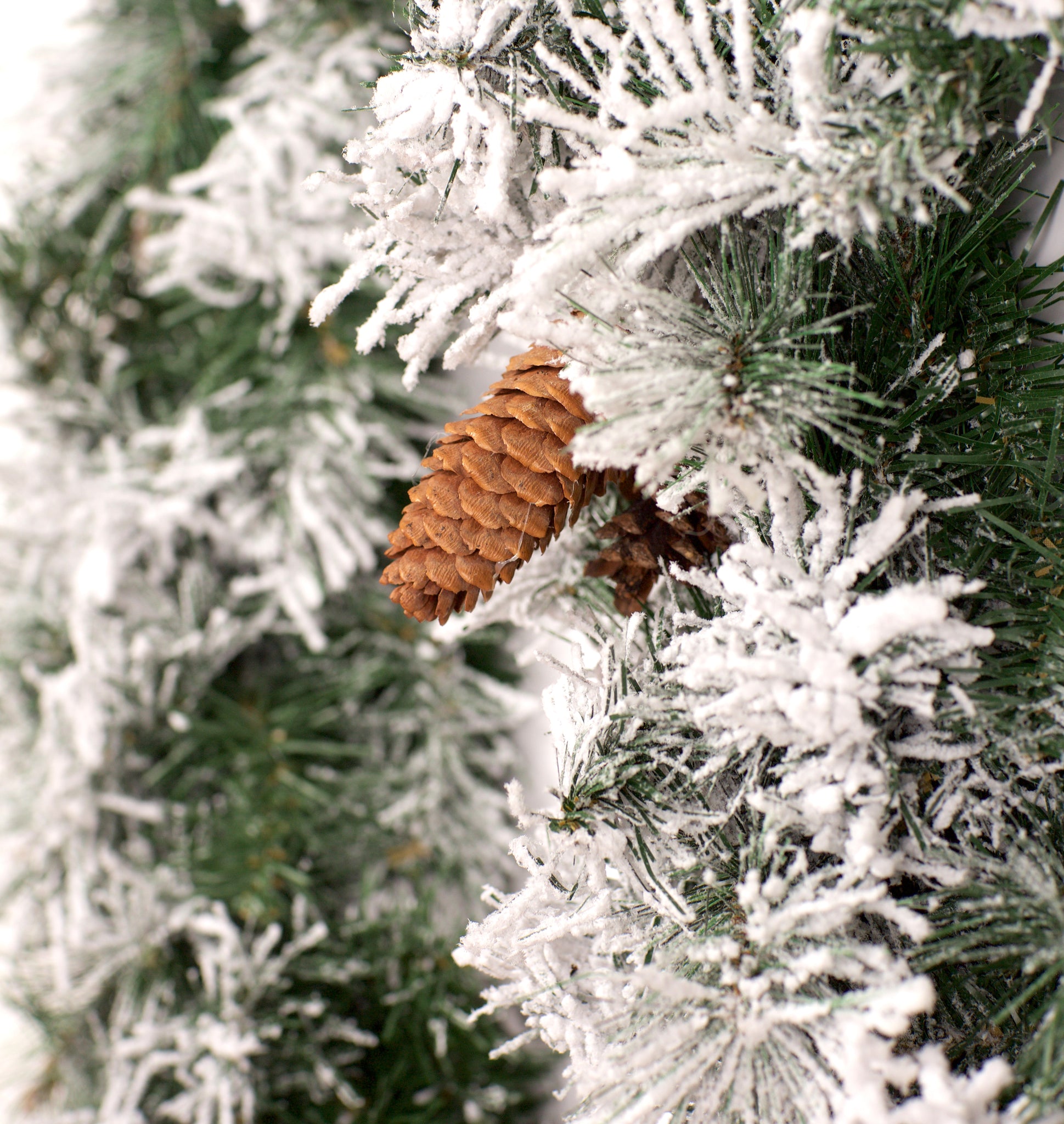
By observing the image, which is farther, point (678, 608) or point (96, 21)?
point (96, 21)

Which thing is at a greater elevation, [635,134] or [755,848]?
[635,134]

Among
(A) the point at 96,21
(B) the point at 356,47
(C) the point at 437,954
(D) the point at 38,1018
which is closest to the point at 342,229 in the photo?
(B) the point at 356,47

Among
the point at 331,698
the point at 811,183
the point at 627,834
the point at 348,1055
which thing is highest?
the point at 811,183

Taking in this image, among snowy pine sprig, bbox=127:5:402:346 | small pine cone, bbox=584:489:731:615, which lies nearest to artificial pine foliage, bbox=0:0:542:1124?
snowy pine sprig, bbox=127:5:402:346

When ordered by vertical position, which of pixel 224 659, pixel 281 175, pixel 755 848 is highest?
pixel 281 175

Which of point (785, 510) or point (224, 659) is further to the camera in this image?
point (224, 659)

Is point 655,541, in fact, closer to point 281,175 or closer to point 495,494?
point 495,494

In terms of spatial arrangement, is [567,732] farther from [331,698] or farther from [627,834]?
[331,698]

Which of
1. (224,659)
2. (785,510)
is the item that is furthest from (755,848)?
(224,659)
